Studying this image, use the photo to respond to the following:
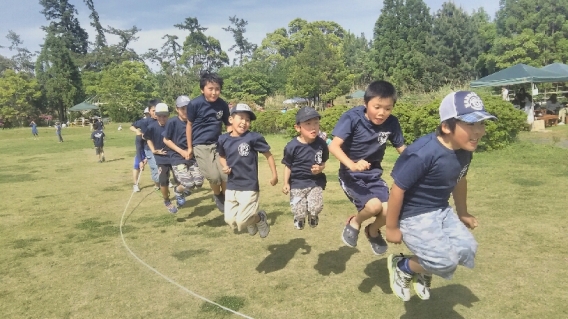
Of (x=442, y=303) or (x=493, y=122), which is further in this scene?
(x=493, y=122)

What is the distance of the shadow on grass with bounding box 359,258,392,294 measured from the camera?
470cm

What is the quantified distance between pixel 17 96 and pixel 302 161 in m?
61.9

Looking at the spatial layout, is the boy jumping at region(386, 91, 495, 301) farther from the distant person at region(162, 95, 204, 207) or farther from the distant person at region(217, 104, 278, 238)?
the distant person at region(162, 95, 204, 207)

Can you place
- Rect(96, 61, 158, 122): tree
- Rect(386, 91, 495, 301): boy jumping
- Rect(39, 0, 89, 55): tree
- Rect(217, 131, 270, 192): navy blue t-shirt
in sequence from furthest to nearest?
Rect(39, 0, 89, 55): tree < Rect(96, 61, 158, 122): tree < Rect(217, 131, 270, 192): navy blue t-shirt < Rect(386, 91, 495, 301): boy jumping

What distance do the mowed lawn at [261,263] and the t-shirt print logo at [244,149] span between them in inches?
56.0

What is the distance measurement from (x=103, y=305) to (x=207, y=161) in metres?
2.81

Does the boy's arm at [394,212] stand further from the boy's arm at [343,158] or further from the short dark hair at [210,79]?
the short dark hair at [210,79]

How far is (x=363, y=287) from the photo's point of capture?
187 inches

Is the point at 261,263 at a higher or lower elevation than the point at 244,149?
lower

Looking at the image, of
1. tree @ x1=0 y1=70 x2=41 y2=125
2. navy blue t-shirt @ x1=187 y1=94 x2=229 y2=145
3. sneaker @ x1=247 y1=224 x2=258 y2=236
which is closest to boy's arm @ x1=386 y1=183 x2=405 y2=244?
sneaker @ x1=247 y1=224 x2=258 y2=236

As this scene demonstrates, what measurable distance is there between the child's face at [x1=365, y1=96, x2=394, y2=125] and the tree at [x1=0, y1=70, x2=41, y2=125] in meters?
61.1

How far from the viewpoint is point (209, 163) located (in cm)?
688

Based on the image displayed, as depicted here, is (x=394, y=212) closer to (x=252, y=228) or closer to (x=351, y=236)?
(x=351, y=236)

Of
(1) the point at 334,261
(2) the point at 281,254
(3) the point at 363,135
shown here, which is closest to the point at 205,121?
(2) the point at 281,254
